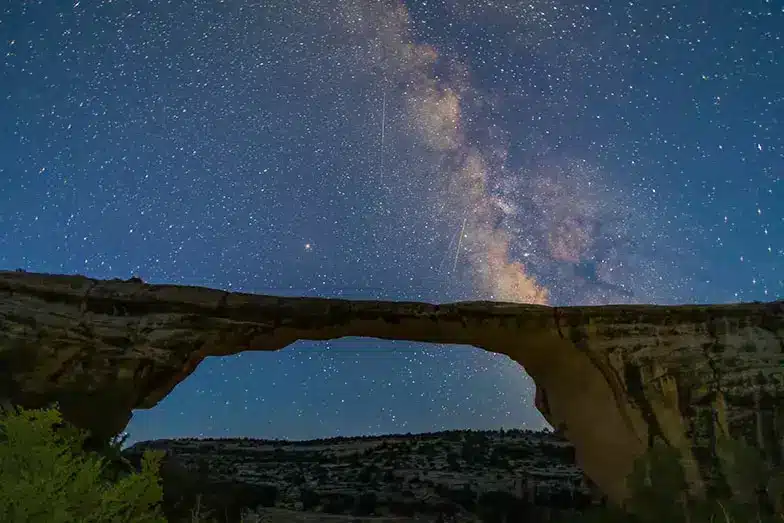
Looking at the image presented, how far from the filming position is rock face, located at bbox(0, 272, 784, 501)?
40.3ft

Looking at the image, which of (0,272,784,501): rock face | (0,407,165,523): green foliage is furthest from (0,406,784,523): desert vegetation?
(0,272,784,501): rock face

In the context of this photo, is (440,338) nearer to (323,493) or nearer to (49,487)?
(49,487)

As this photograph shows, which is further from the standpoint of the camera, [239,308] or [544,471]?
[544,471]

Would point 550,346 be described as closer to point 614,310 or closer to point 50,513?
point 614,310

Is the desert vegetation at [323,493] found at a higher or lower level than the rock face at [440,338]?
lower

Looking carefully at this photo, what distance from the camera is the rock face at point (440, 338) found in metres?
12.3

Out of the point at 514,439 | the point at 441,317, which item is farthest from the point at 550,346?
the point at 514,439

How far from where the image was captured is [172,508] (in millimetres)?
13836

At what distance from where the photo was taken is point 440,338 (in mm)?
15094

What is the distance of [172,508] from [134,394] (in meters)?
2.95

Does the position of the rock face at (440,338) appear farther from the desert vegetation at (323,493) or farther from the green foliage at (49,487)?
the green foliage at (49,487)

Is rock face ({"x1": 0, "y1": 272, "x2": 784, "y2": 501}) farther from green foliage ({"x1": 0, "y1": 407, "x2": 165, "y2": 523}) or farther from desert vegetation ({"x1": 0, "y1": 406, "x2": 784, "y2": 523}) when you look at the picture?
green foliage ({"x1": 0, "y1": 407, "x2": 165, "y2": 523})

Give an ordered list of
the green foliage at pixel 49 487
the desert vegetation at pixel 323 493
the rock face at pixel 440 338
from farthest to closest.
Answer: the rock face at pixel 440 338
the desert vegetation at pixel 323 493
the green foliage at pixel 49 487

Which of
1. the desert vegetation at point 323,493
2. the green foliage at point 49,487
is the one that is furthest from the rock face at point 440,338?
the green foliage at point 49,487
